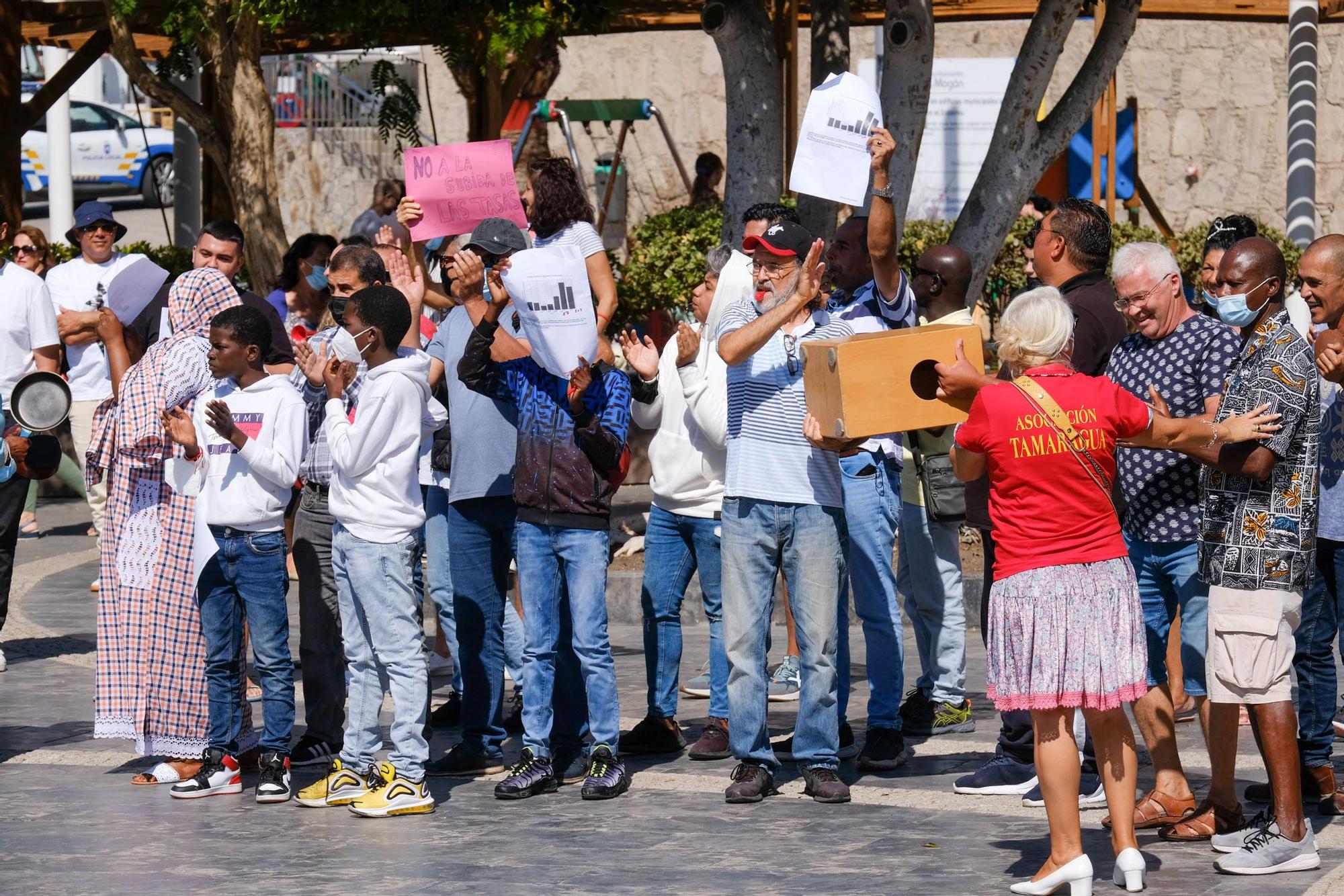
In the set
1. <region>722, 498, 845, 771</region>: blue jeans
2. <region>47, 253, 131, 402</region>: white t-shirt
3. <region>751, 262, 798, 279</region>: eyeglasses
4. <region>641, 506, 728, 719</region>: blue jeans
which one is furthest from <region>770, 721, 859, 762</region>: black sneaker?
<region>47, 253, 131, 402</region>: white t-shirt

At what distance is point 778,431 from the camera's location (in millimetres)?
6406

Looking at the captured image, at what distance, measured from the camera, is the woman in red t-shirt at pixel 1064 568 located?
5.27 metres

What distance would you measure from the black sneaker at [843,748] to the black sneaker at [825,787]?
1.93 feet

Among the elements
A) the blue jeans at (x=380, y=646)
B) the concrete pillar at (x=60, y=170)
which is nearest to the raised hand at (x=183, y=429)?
the blue jeans at (x=380, y=646)

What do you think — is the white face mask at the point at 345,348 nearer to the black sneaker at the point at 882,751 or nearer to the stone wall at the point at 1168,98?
the black sneaker at the point at 882,751

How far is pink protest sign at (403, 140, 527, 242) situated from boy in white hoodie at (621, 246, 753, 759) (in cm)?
91

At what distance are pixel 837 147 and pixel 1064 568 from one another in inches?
93.5

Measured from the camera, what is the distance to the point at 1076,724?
6676 mm

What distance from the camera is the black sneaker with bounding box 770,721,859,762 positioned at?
7.14 metres

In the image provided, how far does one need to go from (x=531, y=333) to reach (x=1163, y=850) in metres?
2.71

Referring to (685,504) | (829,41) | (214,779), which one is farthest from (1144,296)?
(829,41)

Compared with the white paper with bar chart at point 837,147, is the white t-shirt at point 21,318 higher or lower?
lower

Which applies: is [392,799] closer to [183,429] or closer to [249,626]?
[249,626]

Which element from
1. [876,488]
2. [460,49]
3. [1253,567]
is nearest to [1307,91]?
[460,49]
